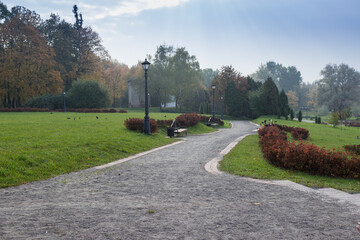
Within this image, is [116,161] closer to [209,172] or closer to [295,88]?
[209,172]

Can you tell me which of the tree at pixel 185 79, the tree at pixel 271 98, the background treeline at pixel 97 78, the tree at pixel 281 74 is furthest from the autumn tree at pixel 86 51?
the tree at pixel 281 74

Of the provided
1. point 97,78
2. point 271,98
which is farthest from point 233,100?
point 97,78

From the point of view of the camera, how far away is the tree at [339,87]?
72688 mm

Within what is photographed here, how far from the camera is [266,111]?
5616 cm

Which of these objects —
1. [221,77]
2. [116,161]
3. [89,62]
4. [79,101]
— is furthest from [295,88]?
[116,161]

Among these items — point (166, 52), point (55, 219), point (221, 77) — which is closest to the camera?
point (55, 219)

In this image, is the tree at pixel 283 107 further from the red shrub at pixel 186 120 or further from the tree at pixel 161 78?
the red shrub at pixel 186 120

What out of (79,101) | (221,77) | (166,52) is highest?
(166,52)

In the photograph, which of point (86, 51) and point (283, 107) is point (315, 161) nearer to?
point (283, 107)

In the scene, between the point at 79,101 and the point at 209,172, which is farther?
the point at 79,101

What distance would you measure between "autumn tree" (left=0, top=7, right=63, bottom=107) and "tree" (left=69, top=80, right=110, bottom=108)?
577cm

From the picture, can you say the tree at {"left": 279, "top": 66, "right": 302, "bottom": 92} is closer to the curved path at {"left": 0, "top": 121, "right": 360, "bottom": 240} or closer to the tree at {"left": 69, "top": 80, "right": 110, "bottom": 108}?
the tree at {"left": 69, "top": 80, "right": 110, "bottom": 108}

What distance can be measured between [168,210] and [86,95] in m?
45.5

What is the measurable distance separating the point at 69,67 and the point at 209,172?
193 feet
